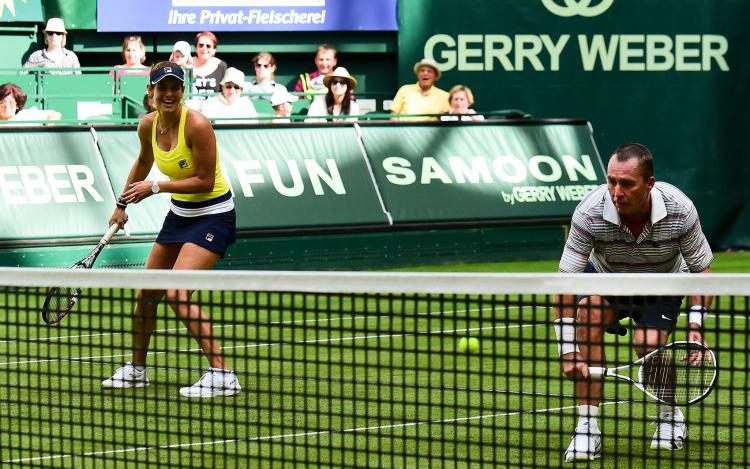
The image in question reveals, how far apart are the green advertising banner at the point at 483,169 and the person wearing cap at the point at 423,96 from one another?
1.37 ft

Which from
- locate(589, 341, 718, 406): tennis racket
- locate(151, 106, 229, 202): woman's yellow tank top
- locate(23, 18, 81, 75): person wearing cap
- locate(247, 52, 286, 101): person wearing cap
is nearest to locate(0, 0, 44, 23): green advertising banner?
locate(23, 18, 81, 75): person wearing cap

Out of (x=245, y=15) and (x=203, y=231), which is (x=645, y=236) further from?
(x=245, y=15)

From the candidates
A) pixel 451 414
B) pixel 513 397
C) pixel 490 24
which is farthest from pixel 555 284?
pixel 490 24

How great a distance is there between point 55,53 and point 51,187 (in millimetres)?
3584

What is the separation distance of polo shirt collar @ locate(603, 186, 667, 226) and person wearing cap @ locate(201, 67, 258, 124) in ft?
27.4

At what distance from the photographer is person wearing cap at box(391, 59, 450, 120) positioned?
14859 millimetres

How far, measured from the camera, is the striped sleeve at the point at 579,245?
235 inches

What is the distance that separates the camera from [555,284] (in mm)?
4301

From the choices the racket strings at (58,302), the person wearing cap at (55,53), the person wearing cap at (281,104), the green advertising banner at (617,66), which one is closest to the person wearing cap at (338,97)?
the person wearing cap at (281,104)

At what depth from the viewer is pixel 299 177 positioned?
13742 mm

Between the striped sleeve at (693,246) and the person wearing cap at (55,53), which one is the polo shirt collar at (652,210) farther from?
the person wearing cap at (55,53)

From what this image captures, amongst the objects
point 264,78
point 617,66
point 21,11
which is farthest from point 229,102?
point 617,66

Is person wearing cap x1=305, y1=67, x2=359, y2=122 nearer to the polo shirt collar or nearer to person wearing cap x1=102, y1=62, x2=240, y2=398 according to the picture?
person wearing cap x1=102, y1=62, x2=240, y2=398

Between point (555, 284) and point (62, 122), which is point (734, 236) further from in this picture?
point (555, 284)
